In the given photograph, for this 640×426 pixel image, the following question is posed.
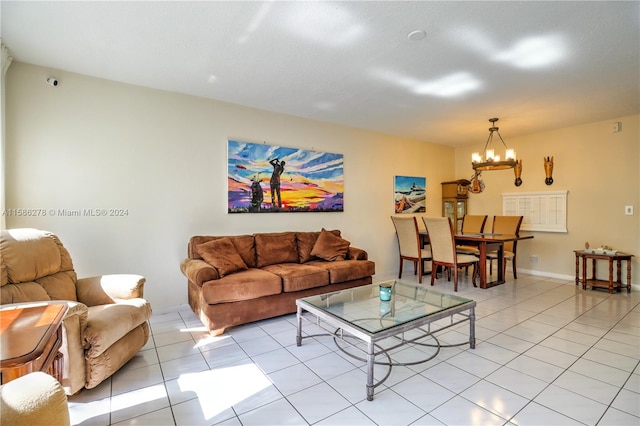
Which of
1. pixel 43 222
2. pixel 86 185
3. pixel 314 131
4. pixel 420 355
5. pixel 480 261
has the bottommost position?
pixel 420 355

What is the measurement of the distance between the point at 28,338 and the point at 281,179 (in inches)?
124

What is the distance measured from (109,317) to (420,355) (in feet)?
7.25

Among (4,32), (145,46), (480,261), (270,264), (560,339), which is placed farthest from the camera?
(480,261)

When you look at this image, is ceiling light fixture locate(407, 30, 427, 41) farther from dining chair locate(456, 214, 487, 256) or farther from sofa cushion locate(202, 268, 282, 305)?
dining chair locate(456, 214, 487, 256)

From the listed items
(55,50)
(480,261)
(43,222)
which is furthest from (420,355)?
(55,50)

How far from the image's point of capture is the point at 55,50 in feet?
8.13

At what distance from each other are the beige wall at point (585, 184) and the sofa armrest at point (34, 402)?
542 centimetres

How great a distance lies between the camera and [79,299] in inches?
90.7

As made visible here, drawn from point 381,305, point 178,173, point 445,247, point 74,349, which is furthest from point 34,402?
point 445,247

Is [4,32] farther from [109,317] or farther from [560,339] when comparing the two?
[560,339]

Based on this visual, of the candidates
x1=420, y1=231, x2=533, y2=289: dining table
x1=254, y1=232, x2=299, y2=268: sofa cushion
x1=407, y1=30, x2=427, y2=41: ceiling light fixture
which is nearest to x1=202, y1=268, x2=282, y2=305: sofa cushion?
x1=254, y1=232, x2=299, y2=268: sofa cushion

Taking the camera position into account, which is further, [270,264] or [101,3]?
[270,264]

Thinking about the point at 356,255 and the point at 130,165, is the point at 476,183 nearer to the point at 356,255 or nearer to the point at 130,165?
the point at 356,255

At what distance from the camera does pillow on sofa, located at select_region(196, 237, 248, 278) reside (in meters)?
2.98
